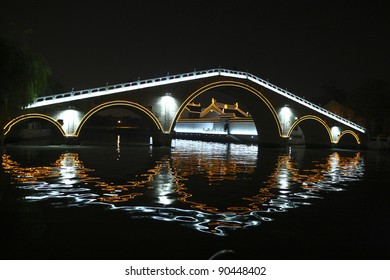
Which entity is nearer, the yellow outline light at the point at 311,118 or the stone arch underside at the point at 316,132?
the yellow outline light at the point at 311,118

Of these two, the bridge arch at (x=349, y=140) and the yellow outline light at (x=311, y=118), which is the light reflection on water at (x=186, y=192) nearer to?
the yellow outline light at (x=311, y=118)

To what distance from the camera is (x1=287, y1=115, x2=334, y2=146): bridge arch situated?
56.5 meters

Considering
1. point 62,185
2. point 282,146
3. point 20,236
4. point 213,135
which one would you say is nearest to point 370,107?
point 282,146

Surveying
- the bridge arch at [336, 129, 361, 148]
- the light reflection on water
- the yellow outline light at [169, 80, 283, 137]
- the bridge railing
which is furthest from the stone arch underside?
the light reflection on water

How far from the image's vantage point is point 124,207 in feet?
29.9

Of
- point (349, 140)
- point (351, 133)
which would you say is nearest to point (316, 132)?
point (351, 133)

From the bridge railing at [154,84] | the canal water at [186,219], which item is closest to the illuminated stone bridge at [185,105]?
the bridge railing at [154,84]

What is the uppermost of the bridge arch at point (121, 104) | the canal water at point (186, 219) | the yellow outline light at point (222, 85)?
the yellow outline light at point (222, 85)

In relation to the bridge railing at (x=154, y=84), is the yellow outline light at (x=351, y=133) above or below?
below

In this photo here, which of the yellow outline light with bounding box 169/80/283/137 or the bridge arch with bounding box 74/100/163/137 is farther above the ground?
the yellow outline light with bounding box 169/80/283/137

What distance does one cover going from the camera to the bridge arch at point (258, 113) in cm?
4475

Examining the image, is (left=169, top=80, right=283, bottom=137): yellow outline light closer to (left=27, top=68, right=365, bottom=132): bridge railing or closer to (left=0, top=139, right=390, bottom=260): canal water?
(left=27, top=68, right=365, bottom=132): bridge railing

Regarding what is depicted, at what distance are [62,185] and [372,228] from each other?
918cm

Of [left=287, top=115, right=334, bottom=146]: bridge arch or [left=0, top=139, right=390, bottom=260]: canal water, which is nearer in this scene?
[left=0, top=139, right=390, bottom=260]: canal water
